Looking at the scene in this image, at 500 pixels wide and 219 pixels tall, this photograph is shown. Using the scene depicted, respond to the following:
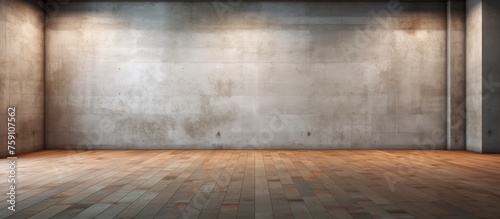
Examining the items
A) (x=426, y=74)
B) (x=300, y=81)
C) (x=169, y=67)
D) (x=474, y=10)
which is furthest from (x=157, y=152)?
(x=474, y=10)

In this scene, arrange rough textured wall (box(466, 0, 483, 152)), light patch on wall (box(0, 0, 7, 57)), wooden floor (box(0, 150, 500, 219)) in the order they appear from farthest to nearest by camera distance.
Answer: rough textured wall (box(466, 0, 483, 152)) < light patch on wall (box(0, 0, 7, 57)) < wooden floor (box(0, 150, 500, 219))

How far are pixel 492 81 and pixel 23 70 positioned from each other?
→ 10.4m

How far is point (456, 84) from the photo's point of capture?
1028cm

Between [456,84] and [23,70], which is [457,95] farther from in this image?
[23,70]

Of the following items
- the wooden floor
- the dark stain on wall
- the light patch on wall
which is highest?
the light patch on wall

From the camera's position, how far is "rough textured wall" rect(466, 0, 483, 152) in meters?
9.57

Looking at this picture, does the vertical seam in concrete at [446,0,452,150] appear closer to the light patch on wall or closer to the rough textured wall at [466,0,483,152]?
the rough textured wall at [466,0,483,152]

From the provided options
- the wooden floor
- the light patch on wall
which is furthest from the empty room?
the wooden floor

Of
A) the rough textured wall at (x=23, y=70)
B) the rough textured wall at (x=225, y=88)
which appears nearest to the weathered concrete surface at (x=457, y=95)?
the rough textured wall at (x=225, y=88)

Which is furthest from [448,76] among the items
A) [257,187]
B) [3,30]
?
[3,30]

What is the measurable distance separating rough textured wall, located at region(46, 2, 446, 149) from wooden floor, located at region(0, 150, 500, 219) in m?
1.82

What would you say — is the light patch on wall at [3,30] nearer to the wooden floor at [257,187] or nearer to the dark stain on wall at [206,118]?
the wooden floor at [257,187]

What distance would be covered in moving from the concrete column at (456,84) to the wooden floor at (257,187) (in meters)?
1.79

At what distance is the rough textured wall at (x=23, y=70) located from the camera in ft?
28.4
